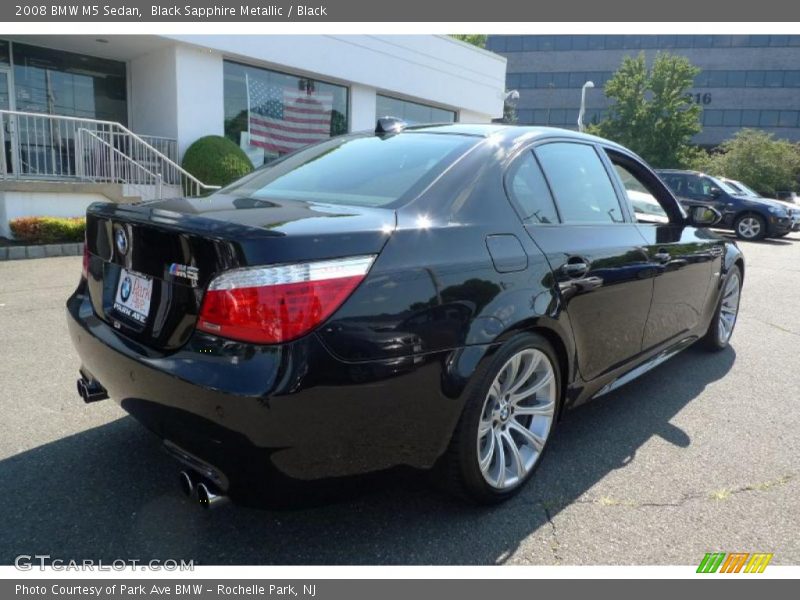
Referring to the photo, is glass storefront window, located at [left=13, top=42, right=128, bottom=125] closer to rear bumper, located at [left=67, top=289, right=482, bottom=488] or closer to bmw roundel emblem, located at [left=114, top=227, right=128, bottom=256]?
bmw roundel emblem, located at [left=114, top=227, right=128, bottom=256]

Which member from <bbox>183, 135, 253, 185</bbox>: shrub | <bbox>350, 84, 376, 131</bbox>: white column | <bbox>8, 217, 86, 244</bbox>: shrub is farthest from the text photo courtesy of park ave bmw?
<bbox>350, 84, 376, 131</bbox>: white column

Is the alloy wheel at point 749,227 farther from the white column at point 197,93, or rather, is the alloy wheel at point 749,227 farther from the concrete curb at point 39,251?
the concrete curb at point 39,251

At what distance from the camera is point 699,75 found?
5659 cm

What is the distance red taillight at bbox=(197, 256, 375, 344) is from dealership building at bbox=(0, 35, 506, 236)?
9442 mm

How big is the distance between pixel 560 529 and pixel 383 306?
1.25 m

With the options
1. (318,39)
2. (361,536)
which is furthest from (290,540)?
(318,39)

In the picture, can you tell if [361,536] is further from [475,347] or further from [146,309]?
[146,309]

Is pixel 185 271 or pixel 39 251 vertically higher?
pixel 185 271

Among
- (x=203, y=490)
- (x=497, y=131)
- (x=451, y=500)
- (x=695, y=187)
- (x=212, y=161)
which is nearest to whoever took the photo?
(x=203, y=490)

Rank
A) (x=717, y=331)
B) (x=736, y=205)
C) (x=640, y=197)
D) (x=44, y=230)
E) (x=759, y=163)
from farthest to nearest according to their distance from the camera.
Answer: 1. (x=759, y=163)
2. (x=736, y=205)
3. (x=44, y=230)
4. (x=717, y=331)
5. (x=640, y=197)

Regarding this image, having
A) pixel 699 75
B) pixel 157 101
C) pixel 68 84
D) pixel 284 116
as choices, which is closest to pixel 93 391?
pixel 157 101

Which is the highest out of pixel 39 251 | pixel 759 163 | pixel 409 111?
pixel 409 111

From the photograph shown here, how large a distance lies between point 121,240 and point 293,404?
106cm

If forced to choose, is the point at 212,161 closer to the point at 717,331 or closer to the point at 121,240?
the point at 717,331
